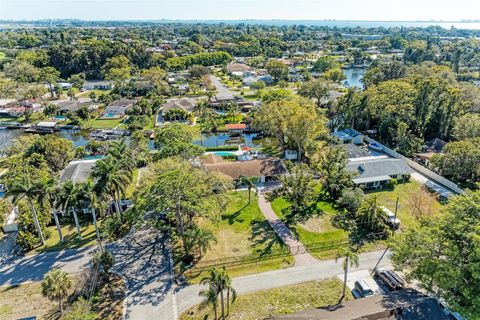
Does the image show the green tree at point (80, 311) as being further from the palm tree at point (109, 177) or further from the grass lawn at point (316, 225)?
the grass lawn at point (316, 225)

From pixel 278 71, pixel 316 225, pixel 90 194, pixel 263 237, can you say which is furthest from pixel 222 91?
pixel 90 194

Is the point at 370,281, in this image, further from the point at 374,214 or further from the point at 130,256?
the point at 130,256

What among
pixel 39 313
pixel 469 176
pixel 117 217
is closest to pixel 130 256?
pixel 117 217

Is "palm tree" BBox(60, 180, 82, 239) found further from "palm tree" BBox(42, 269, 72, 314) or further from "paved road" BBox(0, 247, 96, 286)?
"palm tree" BBox(42, 269, 72, 314)

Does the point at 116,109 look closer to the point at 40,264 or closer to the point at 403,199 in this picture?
the point at 40,264

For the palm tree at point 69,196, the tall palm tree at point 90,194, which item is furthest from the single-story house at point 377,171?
the palm tree at point 69,196

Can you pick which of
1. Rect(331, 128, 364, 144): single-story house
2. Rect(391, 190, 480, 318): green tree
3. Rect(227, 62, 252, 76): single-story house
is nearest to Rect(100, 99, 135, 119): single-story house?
Rect(331, 128, 364, 144): single-story house
